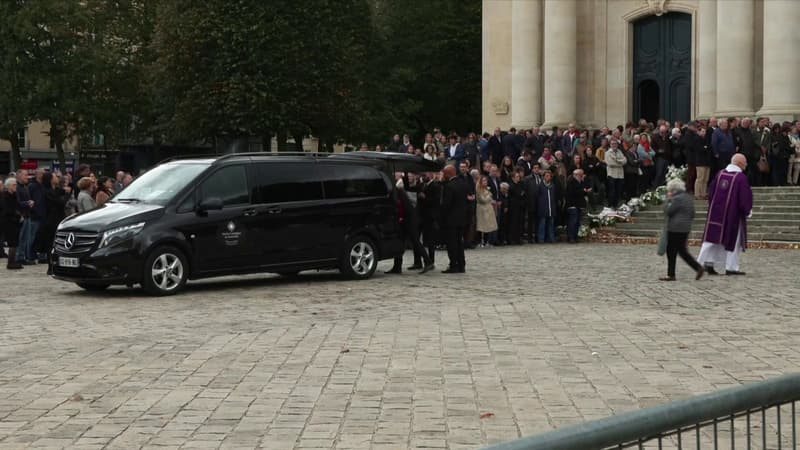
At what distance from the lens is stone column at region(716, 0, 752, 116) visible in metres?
37.1

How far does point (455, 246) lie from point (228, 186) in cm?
445

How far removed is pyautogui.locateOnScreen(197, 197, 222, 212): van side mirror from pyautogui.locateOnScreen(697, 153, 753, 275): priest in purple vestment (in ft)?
25.7

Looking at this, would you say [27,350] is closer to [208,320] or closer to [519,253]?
[208,320]

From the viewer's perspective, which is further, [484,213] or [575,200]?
[575,200]

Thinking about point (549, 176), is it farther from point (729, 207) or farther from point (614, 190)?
point (729, 207)

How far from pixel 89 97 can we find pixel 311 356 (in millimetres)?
50805

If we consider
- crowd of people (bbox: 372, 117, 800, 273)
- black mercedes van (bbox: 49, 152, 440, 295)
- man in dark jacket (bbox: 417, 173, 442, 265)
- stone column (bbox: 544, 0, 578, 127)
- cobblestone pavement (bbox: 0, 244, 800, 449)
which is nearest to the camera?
cobblestone pavement (bbox: 0, 244, 800, 449)

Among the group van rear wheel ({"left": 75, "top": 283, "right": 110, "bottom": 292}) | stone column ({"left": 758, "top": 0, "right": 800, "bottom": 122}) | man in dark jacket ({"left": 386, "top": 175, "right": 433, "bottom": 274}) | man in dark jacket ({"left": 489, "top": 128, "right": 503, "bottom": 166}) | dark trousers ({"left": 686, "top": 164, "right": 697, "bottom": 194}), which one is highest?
stone column ({"left": 758, "top": 0, "right": 800, "bottom": 122})

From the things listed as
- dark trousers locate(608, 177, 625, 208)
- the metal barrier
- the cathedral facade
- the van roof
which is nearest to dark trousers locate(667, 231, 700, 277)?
the van roof

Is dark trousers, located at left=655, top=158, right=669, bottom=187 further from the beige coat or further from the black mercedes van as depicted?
the black mercedes van

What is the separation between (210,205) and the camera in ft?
A: 59.9

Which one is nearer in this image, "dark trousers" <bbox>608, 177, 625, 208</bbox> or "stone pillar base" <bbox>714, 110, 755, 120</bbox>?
"dark trousers" <bbox>608, 177, 625, 208</bbox>

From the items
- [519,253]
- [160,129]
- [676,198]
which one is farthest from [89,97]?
[676,198]

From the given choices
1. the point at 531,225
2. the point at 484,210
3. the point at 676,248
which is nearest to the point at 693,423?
the point at 676,248
